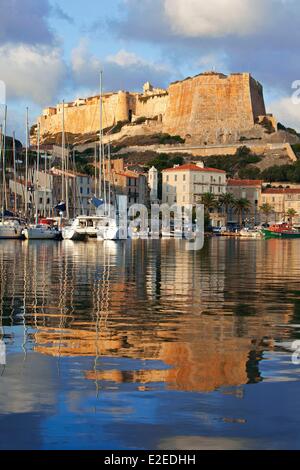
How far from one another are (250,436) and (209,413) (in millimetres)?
715

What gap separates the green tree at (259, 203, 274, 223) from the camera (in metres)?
119

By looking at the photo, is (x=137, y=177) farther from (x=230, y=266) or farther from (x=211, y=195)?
(x=230, y=266)

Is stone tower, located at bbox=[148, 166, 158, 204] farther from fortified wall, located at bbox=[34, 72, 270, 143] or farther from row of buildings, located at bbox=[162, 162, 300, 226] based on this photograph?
fortified wall, located at bbox=[34, 72, 270, 143]

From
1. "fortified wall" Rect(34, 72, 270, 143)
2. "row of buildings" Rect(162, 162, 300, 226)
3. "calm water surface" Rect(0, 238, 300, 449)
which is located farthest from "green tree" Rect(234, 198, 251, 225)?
"calm water surface" Rect(0, 238, 300, 449)

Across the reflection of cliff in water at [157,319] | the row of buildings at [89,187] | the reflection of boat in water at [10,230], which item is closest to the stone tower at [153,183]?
the row of buildings at [89,187]

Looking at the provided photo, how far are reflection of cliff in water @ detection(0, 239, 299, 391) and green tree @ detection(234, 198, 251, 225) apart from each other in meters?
86.7

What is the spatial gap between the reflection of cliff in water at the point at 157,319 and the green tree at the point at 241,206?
3415 inches

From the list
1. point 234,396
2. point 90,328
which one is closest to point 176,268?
point 90,328

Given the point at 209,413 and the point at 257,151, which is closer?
the point at 209,413

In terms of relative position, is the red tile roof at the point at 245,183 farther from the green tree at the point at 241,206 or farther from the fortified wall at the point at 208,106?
the fortified wall at the point at 208,106

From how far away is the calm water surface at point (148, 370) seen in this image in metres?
7.17

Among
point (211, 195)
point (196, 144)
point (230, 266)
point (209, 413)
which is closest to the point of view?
point (209, 413)

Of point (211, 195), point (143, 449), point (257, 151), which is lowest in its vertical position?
point (143, 449)

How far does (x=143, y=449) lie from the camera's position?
6.70 metres
